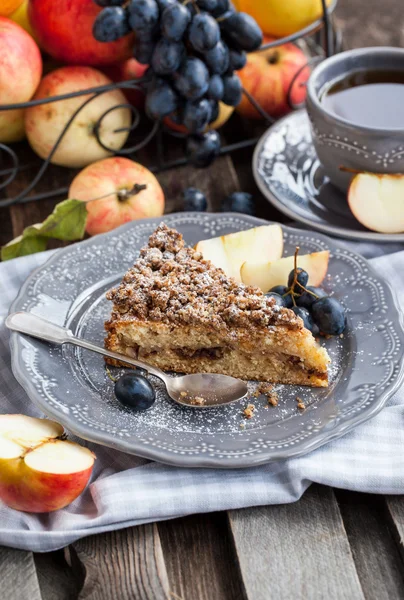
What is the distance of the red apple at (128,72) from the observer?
8.61 feet

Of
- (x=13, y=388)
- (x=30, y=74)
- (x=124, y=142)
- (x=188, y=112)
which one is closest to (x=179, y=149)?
(x=124, y=142)

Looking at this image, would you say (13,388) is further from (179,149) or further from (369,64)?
(369,64)

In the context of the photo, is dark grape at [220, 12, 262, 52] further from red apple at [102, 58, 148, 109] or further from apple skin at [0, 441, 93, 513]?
apple skin at [0, 441, 93, 513]

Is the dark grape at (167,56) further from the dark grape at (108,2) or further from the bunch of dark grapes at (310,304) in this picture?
the bunch of dark grapes at (310,304)

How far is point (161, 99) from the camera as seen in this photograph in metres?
2.35

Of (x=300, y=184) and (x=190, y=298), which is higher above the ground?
(x=190, y=298)

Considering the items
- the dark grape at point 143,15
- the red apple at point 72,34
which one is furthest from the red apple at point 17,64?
the dark grape at point 143,15

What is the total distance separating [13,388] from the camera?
1.82 metres

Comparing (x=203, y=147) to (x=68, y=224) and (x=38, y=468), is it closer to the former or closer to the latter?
(x=68, y=224)

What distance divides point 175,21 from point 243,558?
153 centimetres

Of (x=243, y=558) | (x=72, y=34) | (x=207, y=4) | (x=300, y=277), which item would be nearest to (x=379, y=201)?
(x=300, y=277)

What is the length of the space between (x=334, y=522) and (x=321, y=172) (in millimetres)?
1422

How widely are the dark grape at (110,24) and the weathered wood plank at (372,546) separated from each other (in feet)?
4.95

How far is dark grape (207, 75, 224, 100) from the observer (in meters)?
2.37
